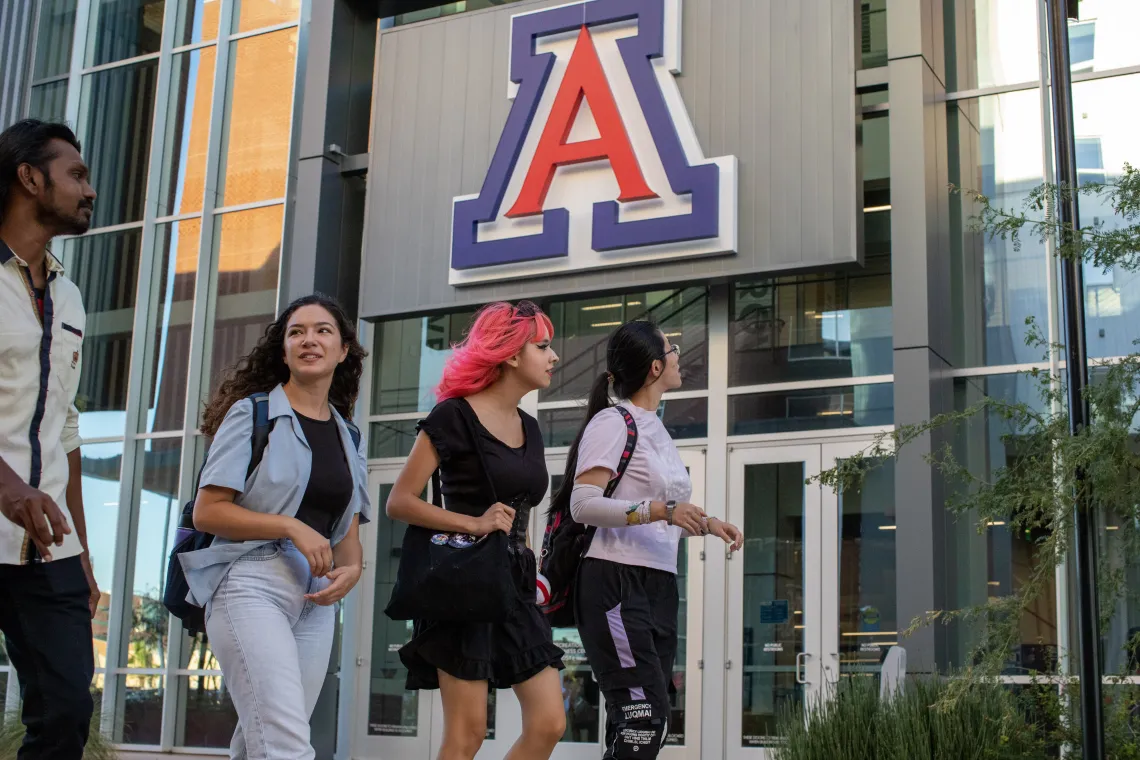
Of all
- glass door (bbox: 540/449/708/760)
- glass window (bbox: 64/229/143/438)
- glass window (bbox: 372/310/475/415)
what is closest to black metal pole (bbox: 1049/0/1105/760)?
glass door (bbox: 540/449/708/760)

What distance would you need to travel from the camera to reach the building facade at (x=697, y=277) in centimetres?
1088

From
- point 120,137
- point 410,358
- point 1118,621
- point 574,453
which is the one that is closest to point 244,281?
point 410,358

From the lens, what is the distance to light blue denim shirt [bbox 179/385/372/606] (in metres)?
3.96

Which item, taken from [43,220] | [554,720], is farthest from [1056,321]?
[43,220]

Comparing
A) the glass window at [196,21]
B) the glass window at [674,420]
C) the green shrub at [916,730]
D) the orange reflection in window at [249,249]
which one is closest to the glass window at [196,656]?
the orange reflection in window at [249,249]

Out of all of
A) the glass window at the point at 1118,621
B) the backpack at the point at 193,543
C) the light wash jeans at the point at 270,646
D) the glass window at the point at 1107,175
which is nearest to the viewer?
the light wash jeans at the point at 270,646

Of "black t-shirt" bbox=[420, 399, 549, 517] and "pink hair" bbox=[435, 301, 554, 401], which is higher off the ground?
"pink hair" bbox=[435, 301, 554, 401]

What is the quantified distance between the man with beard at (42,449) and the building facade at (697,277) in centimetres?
719

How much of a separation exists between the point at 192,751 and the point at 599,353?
5.63 m

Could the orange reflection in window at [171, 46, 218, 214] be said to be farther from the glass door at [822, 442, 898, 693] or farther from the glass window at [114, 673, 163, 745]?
the glass door at [822, 442, 898, 693]

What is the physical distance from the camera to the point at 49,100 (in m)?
16.3

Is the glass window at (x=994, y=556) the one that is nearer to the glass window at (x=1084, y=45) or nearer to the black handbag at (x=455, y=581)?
the glass window at (x=1084, y=45)

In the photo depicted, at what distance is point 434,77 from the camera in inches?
525

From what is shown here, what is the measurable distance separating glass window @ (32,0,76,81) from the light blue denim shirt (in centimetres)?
1374
